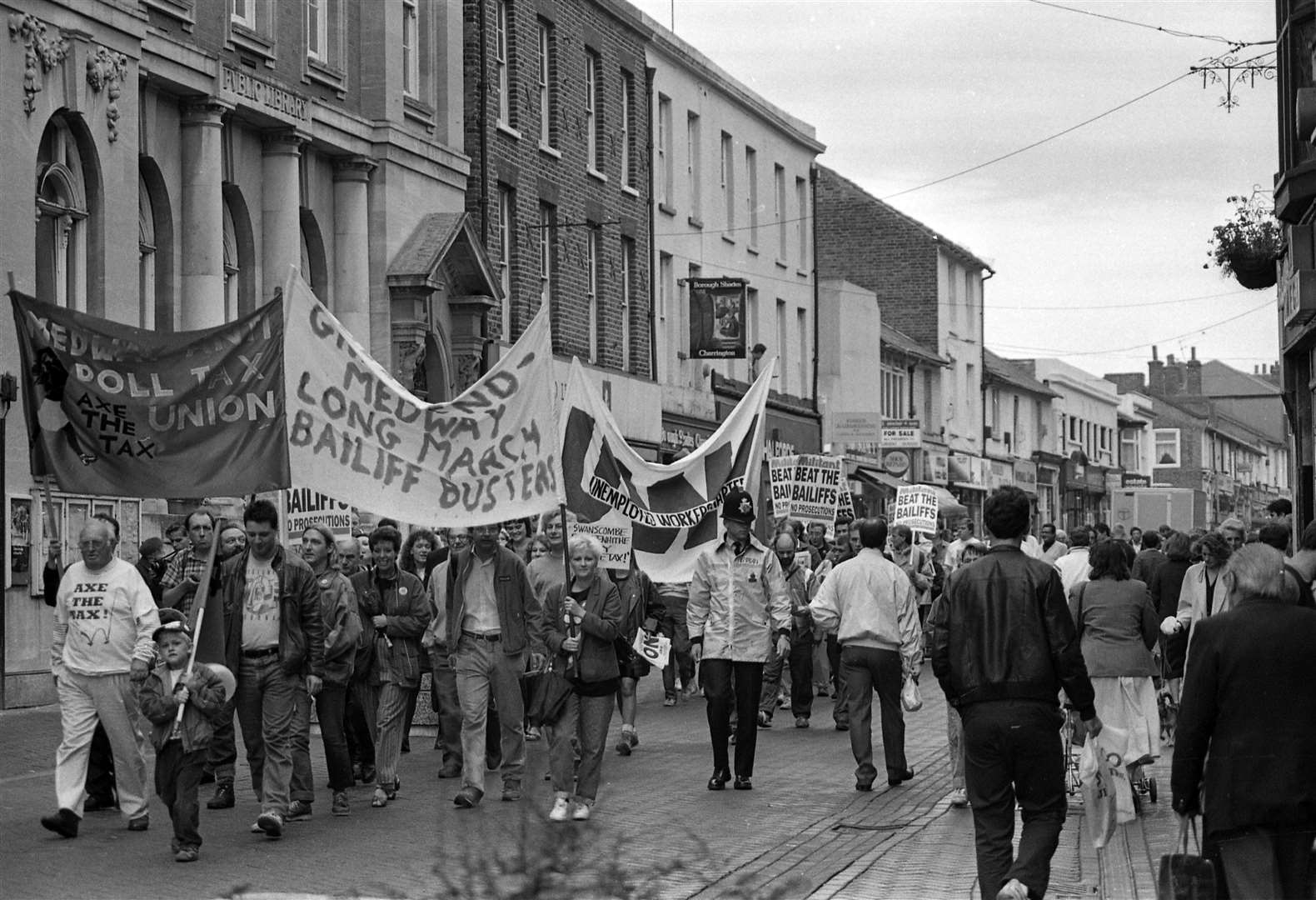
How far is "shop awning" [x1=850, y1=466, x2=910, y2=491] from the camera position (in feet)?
173

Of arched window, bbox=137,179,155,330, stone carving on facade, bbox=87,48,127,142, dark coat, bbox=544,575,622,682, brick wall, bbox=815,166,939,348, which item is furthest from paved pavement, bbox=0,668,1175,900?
brick wall, bbox=815,166,939,348

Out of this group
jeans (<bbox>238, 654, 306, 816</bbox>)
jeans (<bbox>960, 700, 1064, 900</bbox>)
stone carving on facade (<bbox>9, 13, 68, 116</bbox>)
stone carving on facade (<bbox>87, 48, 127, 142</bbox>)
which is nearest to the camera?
jeans (<bbox>960, 700, 1064, 900</bbox>)

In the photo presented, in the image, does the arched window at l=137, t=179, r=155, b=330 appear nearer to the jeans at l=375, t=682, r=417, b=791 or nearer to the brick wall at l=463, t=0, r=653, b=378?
the brick wall at l=463, t=0, r=653, b=378

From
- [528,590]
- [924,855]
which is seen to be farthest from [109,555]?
[924,855]

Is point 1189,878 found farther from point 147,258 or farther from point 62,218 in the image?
point 147,258

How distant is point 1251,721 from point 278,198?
2020 cm

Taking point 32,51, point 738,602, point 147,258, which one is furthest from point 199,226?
point 738,602

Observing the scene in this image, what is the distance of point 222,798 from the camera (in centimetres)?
1351

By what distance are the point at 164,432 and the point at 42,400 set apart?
0.73m

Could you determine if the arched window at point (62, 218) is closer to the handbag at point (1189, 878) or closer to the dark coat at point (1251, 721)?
the dark coat at point (1251, 721)

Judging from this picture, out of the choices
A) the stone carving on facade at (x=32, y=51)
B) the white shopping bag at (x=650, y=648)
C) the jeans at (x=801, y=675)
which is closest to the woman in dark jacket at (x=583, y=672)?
the white shopping bag at (x=650, y=648)

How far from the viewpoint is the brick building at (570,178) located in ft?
→ 106

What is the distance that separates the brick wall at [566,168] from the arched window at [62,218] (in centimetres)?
1103

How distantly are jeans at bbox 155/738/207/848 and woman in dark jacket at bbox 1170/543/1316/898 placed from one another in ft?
18.9
